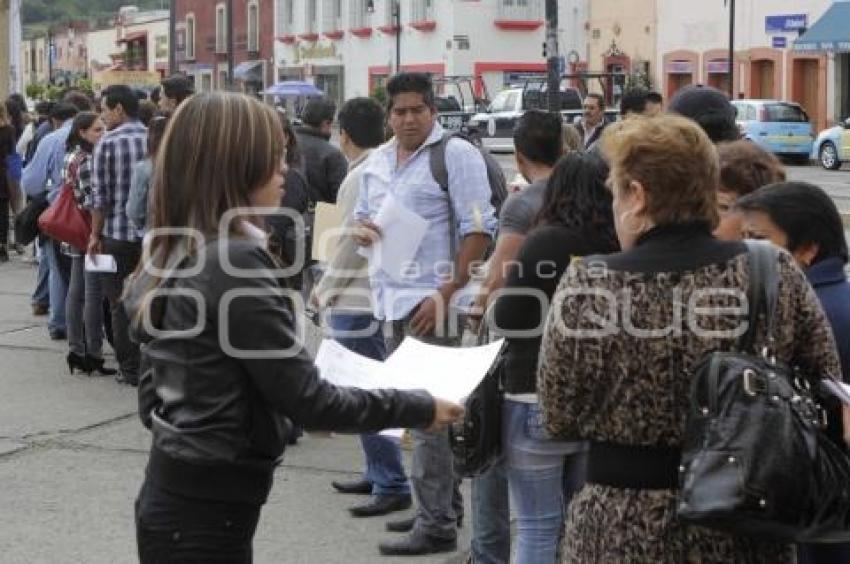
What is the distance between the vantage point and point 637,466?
3242 millimetres

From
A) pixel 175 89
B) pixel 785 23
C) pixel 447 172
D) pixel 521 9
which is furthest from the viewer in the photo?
pixel 521 9

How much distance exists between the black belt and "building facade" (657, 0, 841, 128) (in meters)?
38.4

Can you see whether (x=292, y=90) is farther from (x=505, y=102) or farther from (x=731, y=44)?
(x=731, y=44)

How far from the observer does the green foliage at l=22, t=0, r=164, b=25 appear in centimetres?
11262

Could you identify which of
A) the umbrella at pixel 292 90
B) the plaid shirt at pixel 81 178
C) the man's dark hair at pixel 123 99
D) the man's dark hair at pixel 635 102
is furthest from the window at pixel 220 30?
the man's dark hair at pixel 635 102

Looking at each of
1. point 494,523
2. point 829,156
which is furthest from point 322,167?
point 829,156

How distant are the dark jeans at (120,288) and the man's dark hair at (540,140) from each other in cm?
432

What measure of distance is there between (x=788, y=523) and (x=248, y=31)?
70295 millimetres

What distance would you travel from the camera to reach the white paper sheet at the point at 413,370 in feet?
11.7

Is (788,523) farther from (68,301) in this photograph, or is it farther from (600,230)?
(68,301)

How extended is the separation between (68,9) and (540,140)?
373 feet

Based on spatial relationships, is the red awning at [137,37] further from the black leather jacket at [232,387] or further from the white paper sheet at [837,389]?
the white paper sheet at [837,389]

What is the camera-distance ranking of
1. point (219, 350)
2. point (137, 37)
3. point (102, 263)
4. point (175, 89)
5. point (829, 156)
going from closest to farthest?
point (219, 350) → point (102, 263) → point (175, 89) → point (829, 156) → point (137, 37)

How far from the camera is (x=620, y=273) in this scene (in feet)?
10.5
